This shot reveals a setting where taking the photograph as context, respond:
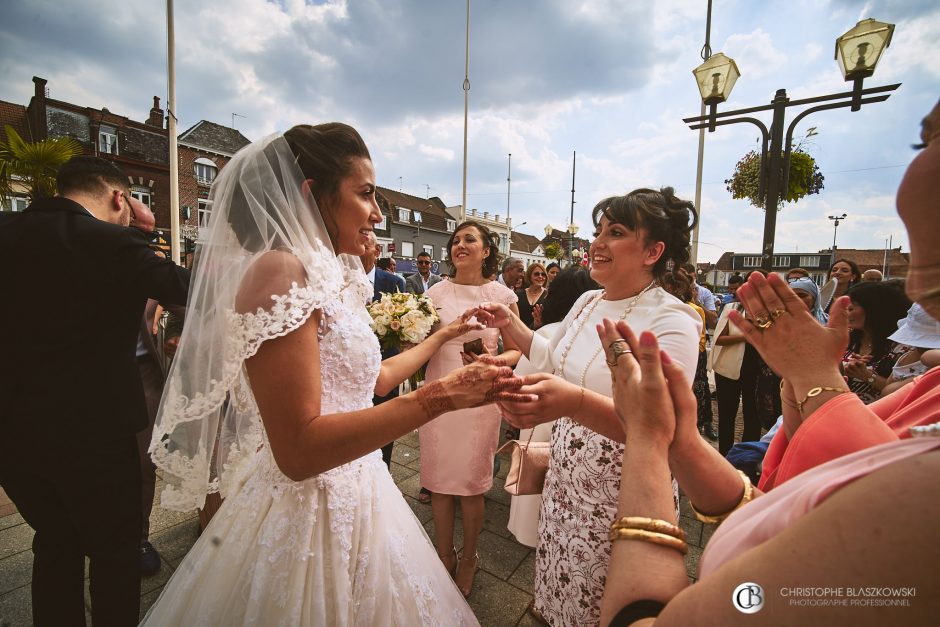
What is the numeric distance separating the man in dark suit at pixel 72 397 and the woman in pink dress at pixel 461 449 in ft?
5.58

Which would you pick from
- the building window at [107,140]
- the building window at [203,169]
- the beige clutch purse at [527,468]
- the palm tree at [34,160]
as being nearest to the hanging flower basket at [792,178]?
the beige clutch purse at [527,468]

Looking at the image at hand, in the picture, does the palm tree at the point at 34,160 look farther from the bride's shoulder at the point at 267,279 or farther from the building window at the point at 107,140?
the building window at the point at 107,140

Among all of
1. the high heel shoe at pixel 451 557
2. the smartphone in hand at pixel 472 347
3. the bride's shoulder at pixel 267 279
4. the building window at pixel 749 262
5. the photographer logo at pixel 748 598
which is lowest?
the high heel shoe at pixel 451 557

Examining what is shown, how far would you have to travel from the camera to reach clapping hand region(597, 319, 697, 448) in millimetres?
884

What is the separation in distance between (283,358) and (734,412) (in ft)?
17.4

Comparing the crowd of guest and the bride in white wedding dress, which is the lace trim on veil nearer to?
the bride in white wedding dress

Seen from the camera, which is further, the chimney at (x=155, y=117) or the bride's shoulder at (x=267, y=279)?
the chimney at (x=155, y=117)

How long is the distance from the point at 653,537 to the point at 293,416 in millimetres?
1026

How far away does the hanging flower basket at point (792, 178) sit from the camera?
6156 mm

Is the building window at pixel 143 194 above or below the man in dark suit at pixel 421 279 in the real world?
above

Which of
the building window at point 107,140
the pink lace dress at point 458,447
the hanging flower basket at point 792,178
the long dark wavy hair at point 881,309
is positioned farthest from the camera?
the building window at point 107,140

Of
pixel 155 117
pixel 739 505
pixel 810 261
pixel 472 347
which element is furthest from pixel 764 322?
pixel 810 261

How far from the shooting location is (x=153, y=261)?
1.87m

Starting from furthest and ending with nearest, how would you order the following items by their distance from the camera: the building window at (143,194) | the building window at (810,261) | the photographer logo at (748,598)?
the building window at (810,261) → the building window at (143,194) → the photographer logo at (748,598)
